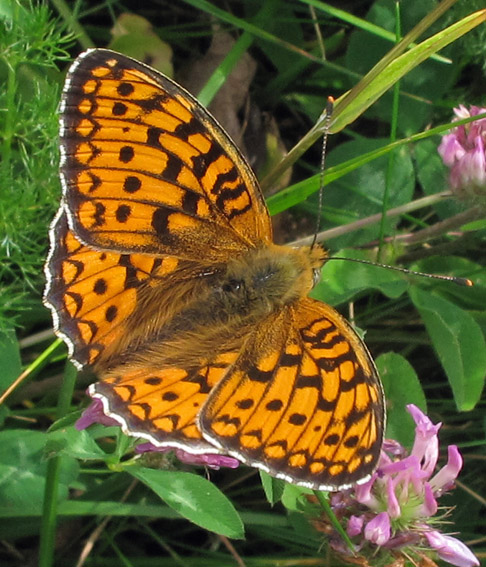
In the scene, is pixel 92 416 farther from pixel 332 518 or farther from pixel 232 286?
pixel 332 518

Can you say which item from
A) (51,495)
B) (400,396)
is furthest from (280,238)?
(51,495)

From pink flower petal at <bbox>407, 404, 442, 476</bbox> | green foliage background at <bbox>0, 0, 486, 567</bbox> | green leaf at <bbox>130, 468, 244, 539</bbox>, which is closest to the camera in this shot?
green leaf at <bbox>130, 468, 244, 539</bbox>

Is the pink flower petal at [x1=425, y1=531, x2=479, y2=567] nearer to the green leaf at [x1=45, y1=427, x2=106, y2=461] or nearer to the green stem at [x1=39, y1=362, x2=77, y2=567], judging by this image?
the green leaf at [x1=45, y1=427, x2=106, y2=461]

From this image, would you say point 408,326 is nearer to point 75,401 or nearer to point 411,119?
point 411,119

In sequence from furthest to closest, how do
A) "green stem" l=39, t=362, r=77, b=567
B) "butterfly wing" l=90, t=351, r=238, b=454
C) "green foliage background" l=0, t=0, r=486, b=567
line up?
"green foliage background" l=0, t=0, r=486, b=567 < "green stem" l=39, t=362, r=77, b=567 < "butterfly wing" l=90, t=351, r=238, b=454

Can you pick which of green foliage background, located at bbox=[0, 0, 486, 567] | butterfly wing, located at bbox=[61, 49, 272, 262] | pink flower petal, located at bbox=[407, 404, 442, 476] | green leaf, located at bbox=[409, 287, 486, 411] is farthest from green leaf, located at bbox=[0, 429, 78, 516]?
green leaf, located at bbox=[409, 287, 486, 411]

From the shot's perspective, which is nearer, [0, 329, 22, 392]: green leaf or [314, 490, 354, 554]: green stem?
[314, 490, 354, 554]: green stem

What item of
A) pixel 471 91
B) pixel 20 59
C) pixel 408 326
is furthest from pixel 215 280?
pixel 471 91
